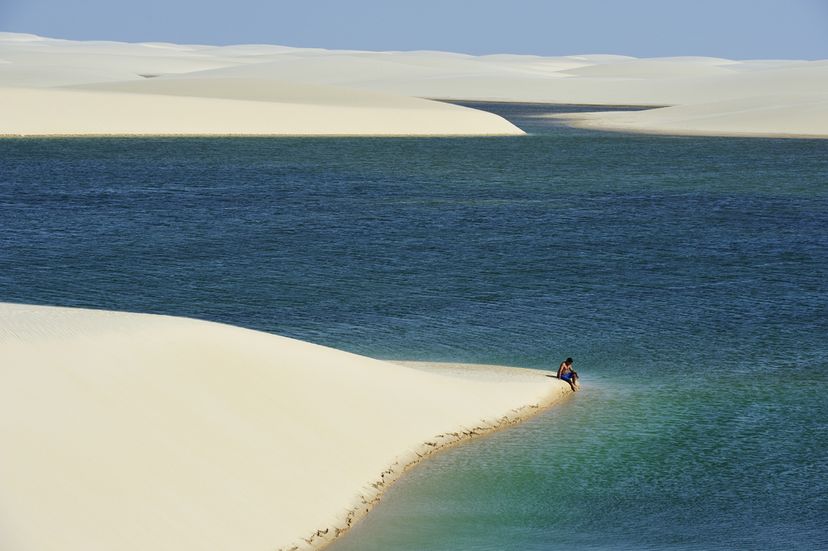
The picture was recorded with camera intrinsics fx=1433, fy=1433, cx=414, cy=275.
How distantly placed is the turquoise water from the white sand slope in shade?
2.02 ft

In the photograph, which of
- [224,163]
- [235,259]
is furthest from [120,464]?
Result: [224,163]

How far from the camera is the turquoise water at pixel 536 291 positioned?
47.4 feet

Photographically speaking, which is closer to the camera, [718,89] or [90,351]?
[90,351]

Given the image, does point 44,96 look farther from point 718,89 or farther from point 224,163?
point 718,89

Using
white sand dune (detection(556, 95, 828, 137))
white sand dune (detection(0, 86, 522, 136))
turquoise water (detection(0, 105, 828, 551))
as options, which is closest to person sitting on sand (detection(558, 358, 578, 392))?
turquoise water (detection(0, 105, 828, 551))

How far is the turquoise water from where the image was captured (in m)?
14.4

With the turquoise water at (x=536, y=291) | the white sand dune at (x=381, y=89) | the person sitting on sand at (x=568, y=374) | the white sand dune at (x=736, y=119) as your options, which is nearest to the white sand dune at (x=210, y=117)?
the white sand dune at (x=381, y=89)

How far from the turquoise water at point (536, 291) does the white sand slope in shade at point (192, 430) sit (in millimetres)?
615

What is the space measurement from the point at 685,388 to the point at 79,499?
10288 millimetres

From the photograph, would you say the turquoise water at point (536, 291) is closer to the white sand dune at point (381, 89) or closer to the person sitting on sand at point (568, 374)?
the person sitting on sand at point (568, 374)

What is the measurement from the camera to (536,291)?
2742cm

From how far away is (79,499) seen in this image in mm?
11195

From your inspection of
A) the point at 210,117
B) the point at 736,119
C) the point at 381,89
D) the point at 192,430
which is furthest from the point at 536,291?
the point at 381,89

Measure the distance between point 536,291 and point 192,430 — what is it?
14971 mm
